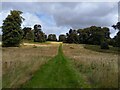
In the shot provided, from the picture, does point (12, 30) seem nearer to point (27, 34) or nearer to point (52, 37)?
point (27, 34)

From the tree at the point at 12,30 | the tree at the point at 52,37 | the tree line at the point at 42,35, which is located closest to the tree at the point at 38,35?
the tree line at the point at 42,35

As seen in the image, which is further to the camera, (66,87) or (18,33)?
(18,33)

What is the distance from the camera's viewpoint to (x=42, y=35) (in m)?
154

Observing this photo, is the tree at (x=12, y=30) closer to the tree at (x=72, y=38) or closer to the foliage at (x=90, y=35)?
the foliage at (x=90, y=35)

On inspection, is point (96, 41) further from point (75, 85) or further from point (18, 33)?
point (75, 85)

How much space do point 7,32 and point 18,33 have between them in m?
3.20

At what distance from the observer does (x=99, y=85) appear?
1395 centimetres

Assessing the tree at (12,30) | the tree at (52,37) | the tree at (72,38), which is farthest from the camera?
the tree at (52,37)

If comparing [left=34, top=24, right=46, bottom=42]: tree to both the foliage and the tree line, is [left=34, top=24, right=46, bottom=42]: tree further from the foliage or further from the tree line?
the foliage

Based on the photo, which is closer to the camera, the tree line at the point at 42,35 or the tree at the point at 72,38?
the tree line at the point at 42,35

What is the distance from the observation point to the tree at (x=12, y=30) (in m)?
84.6

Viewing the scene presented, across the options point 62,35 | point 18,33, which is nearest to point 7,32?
point 18,33

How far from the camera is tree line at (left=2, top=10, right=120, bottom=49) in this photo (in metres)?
85.1

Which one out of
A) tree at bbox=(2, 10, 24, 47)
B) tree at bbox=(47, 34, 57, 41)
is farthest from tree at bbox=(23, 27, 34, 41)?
tree at bbox=(2, 10, 24, 47)
